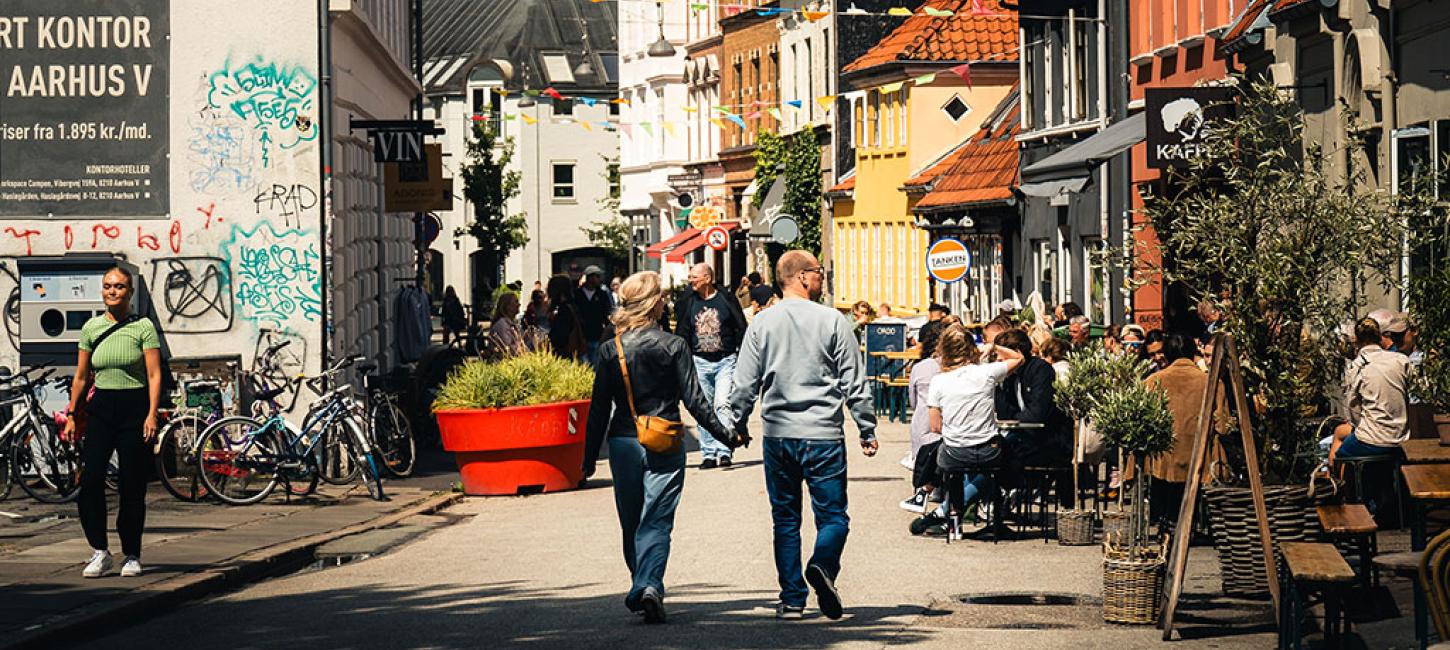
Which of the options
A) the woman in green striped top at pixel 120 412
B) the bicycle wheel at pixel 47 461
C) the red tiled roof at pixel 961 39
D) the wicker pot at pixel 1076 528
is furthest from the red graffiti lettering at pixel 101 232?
the red tiled roof at pixel 961 39

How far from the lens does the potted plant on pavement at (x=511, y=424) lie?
64.5 feet

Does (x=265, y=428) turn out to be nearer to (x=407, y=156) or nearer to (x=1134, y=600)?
(x=407, y=156)

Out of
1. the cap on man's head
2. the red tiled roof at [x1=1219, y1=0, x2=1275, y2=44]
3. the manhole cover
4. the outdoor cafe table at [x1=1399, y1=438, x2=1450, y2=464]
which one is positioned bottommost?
the manhole cover

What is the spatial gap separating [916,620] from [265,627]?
324 centimetres

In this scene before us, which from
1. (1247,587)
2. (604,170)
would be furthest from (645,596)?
(604,170)

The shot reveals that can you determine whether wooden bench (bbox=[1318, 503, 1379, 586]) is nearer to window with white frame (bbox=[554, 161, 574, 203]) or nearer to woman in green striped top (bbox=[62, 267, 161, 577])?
woman in green striped top (bbox=[62, 267, 161, 577])

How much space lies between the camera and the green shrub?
19.7 metres

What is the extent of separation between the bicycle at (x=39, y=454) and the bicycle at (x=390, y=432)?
3018 millimetres

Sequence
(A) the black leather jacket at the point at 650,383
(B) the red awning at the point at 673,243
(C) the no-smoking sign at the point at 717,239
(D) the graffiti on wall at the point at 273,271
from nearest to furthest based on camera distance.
A: 1. (A) the black leather jacket at the point at 650,383
2. (D) the graffiti on wall at the point at 273,271
3. (C) the no-smoking sign at the point at 717,239
4. (B) the red awning at the point at 673,243

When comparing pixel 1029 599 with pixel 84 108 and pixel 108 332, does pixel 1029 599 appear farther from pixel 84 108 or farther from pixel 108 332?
pixel 84 108

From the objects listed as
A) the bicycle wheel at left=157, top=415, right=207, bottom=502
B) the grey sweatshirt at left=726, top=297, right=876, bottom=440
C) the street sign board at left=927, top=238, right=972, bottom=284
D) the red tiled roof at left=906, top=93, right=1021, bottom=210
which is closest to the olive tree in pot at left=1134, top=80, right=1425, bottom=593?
the grey sweatshirt at left=726, top=297, right=876, bottom=440

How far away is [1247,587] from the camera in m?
12.2

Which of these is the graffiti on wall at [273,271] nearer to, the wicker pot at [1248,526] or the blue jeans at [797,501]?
the blue jeans at [797,501]

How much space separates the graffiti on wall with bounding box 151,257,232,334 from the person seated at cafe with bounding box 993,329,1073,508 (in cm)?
726
